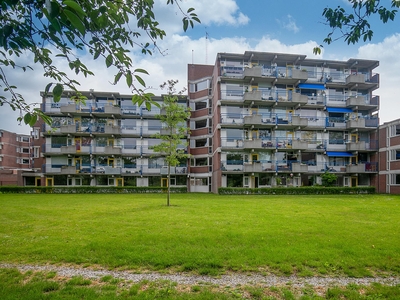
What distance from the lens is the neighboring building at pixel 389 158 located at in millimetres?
32250

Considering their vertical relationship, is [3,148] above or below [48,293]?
above

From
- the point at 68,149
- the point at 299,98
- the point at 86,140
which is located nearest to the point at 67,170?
the point at 68,149

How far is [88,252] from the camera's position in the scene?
665 cm

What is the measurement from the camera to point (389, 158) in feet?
109

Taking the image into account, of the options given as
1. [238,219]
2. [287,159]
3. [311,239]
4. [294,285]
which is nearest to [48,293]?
[294,285]

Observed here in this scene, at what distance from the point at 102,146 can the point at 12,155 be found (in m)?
36.5

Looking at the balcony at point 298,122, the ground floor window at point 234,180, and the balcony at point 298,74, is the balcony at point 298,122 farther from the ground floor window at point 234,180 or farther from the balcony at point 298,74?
the ground floor window at point 234,180

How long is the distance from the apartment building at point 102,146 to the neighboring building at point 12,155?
18309 millimetres

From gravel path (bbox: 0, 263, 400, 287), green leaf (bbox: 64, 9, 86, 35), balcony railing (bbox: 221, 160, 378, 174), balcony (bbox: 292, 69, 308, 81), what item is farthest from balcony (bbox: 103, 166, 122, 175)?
green leaf (bbox: 64, 9, 86, 35)

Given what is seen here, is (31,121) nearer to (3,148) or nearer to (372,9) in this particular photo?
(372,9)

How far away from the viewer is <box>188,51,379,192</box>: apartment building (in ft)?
111

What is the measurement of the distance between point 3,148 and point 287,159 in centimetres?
5944

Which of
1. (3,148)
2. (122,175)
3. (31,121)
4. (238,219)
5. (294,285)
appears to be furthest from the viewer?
(3,148)

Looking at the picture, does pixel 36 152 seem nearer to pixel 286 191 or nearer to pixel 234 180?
pixel 234 180
